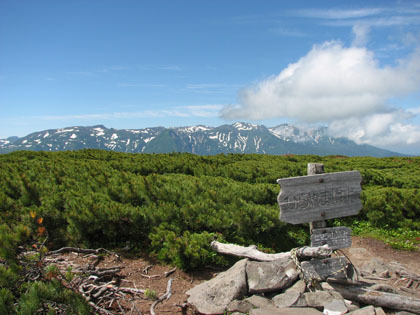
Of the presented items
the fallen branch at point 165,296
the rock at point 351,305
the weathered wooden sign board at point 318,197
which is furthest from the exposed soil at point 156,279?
the weathered wooden sign board at point 318,197

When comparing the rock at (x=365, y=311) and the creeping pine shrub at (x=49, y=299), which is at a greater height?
the creeping pine shrub at (x=49, y=299)

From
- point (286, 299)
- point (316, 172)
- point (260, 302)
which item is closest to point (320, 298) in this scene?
point (286, 299)

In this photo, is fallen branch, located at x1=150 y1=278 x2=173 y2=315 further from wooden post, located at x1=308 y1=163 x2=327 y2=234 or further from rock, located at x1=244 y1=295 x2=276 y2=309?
wooden post, located at x1=308 y1=163 x2=327 y2=234

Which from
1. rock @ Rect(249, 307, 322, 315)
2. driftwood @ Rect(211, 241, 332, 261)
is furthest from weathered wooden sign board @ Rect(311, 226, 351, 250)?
rock @ Rect(249, 307, 322, 315)

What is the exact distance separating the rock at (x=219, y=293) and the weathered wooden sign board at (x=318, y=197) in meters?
1.29

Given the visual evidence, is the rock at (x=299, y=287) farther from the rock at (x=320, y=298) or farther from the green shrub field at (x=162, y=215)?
the green shrub field at (x=162, y=215)

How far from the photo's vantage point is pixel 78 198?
686cm

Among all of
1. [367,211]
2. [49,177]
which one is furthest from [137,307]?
[367,211]

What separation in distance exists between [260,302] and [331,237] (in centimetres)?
174

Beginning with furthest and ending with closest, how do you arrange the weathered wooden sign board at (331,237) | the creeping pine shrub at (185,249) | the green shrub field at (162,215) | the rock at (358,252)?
the rock at (358,252)
the green shrub field at (162,215)
the creeping pine shrub at (185,249)
the weathered wooden sign board at (331,237)

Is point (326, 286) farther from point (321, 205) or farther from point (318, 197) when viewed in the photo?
point (318, 197)

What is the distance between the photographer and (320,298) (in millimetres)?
4496

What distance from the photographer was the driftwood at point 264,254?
4785 mm

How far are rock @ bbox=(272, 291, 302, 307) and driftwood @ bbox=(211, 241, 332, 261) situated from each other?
2.25ft
